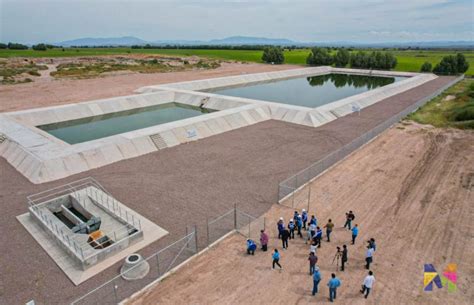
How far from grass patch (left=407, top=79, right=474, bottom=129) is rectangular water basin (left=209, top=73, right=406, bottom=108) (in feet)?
46.5

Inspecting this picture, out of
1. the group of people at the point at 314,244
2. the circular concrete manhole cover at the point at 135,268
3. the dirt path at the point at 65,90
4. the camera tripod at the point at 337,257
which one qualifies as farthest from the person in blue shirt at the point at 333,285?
the dirt path at the point at 65,90

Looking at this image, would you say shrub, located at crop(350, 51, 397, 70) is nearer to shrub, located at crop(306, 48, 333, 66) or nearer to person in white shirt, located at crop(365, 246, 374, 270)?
shrub, located at crop(306, 48, 333, 66)

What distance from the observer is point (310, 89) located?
66250 mm

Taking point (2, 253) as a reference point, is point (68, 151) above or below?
above

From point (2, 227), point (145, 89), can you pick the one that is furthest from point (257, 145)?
point (145, 89)

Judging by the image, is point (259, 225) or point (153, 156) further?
point (153, 156)

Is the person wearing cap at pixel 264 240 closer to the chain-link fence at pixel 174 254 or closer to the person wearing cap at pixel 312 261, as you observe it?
the chain-link fence at pixel 174 254

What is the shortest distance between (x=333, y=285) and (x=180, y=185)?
1295cm

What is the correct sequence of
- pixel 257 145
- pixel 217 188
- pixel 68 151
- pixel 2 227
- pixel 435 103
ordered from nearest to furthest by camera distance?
pixel 2 227 < pixel 217 188 < pixel 68 151 < pixel 257 145 < pixel 435 103

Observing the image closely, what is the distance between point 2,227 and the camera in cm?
1722

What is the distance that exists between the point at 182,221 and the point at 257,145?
14.5 m

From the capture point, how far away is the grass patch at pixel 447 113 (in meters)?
37.3

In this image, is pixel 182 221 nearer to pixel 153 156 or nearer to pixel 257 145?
pixel 153 156

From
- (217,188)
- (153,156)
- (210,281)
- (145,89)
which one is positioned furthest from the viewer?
(145,89)
